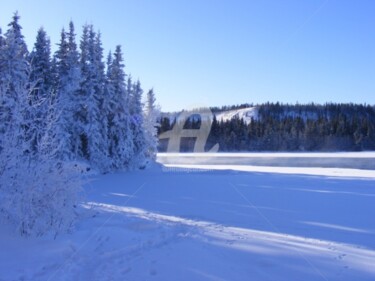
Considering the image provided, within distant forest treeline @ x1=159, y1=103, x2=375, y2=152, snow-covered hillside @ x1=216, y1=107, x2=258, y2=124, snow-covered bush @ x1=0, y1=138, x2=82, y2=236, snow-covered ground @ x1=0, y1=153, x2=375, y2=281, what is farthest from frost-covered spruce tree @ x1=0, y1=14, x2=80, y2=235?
snow-covered hillside @ x1=216, y1=107, x2=258, y2=124

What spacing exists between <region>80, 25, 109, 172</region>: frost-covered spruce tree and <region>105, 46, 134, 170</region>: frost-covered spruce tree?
3.67ft

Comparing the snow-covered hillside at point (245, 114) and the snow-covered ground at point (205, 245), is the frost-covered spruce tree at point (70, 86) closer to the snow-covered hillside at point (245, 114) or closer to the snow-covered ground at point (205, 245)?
the snow-covered ground at point (205, 245)

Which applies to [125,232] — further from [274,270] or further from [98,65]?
[98,65]

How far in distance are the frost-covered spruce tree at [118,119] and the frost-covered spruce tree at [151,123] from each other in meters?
7.05

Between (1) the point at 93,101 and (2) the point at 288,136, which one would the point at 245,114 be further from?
(1) the point at 93,101

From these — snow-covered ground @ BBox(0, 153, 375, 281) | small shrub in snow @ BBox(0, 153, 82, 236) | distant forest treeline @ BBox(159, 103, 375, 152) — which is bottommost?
snow-covered ground @ BBox(0, 153, 375, 281)

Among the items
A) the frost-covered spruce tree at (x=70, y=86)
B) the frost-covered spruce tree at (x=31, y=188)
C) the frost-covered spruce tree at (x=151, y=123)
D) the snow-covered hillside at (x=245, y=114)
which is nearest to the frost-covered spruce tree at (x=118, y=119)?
the frost-covered spruce tree at (x=70, y=86)

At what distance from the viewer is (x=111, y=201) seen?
560 inches

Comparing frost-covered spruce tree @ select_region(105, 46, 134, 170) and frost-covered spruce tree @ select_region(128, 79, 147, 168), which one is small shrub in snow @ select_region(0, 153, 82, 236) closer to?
frost-covered spruce tree @ select_region(105, 46, 134, 170)

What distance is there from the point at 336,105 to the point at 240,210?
121m

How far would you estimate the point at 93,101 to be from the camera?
29.4 meters

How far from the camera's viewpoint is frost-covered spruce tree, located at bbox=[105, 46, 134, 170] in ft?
104

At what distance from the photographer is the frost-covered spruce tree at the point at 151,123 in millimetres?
41344

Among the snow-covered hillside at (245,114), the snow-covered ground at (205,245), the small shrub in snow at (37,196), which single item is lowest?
the snow-covered ground at (205,245)
